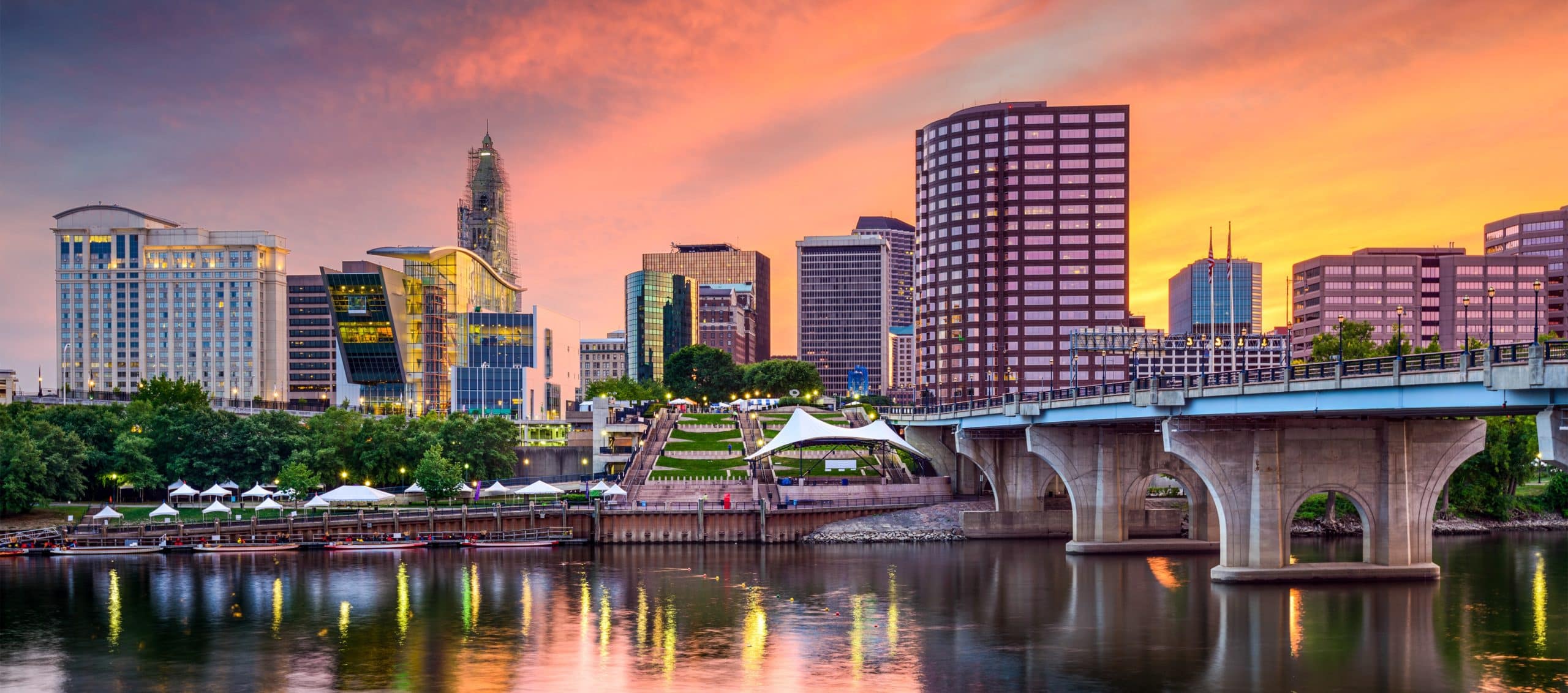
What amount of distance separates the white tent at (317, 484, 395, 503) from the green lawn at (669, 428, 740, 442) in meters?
49.4

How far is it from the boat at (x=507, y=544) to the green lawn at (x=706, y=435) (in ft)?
155

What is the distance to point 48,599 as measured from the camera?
2864 inches

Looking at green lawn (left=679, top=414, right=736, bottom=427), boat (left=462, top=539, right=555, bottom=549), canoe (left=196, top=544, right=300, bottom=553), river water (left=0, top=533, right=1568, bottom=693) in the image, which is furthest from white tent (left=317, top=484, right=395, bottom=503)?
green lawn (left=679, top=414, right=736, bottom=427)

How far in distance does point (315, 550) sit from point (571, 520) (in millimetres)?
20149

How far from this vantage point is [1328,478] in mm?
73312

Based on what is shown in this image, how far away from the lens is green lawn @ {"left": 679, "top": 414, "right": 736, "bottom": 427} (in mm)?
168413

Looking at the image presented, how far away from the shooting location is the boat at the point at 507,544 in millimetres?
102312

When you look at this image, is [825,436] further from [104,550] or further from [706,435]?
[104,550]

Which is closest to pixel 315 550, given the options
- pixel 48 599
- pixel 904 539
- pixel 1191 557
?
pixel 48 599

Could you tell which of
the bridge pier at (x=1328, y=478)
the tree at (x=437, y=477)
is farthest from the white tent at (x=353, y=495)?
the bridge pier at (x=1328, y=478)

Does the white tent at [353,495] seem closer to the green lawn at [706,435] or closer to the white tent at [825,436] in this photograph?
the white tent at [825,436]

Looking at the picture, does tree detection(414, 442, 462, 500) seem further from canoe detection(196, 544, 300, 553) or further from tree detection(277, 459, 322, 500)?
canoe detection(196, 544, 300, 553)

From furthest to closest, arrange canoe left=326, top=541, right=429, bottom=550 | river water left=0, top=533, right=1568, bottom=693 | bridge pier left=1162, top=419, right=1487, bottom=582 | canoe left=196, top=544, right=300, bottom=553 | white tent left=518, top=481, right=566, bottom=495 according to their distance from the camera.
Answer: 1. white tent left=518, top=481, right=566, bottom=495
2. canoe left=326, top=541, right=429, bottom=550
3. canoe left=196, top=544, right=300, bottom=553
4. bridge pier left=1162, top=419, right=1487, bottom=582
5. river water left=0, top=533, right=1568, bottom=693

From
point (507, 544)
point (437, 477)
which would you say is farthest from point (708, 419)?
point (507, 544)
